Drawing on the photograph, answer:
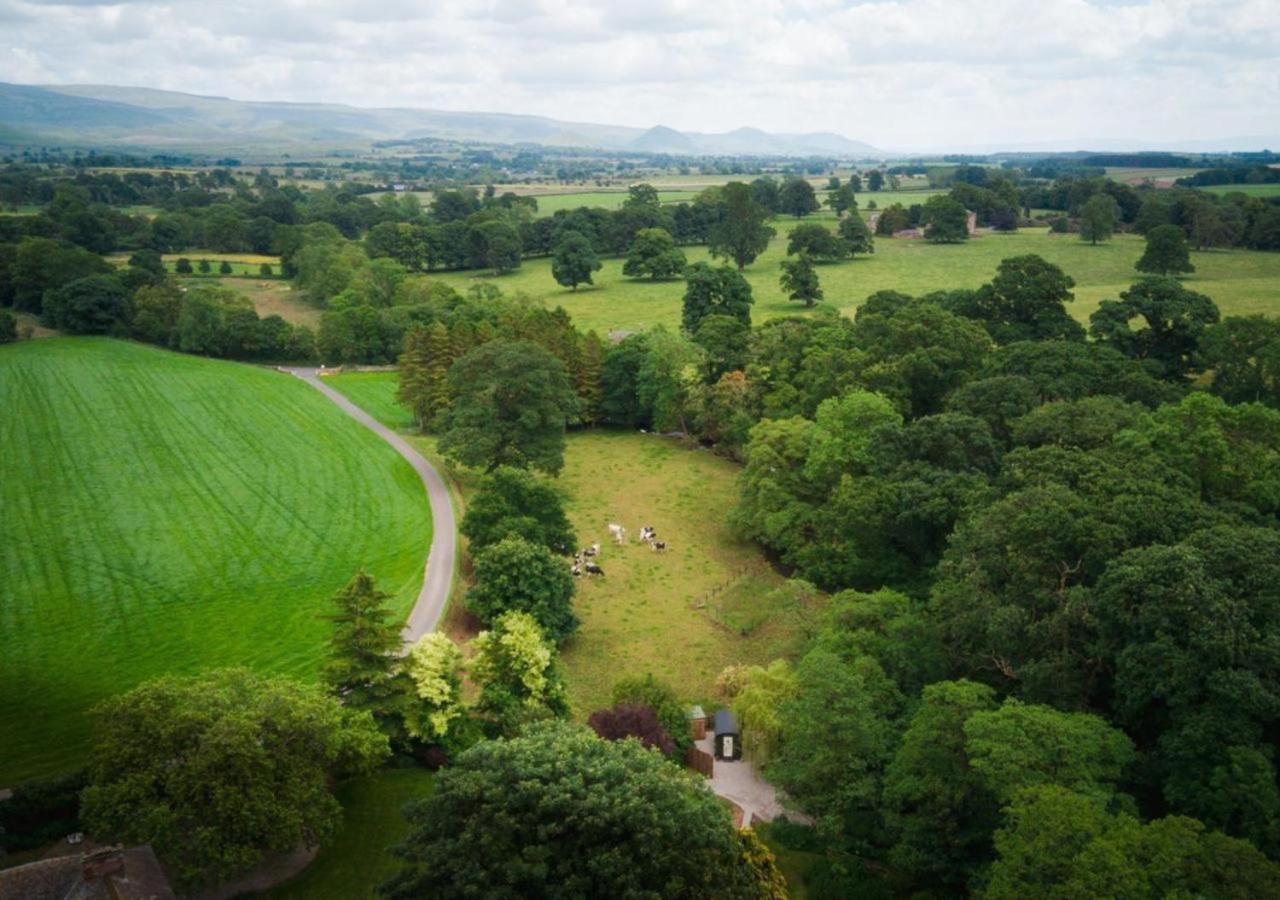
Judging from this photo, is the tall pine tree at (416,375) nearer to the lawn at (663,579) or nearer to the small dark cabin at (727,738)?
the lawn at (663,579)

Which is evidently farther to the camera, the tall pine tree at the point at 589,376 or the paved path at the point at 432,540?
the tall pine tree at the point at 589,376

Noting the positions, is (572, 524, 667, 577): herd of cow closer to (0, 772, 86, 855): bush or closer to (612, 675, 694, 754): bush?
(612, 675, 694, 754): bush

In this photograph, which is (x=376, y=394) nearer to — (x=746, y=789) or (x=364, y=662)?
(x=364, y=662)

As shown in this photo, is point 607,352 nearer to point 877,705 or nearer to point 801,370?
point 801,370

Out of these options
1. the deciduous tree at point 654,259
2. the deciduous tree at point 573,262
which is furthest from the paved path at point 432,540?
the deciduous tree at point 654,259

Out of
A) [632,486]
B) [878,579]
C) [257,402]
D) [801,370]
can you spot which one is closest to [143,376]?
[257,402]
